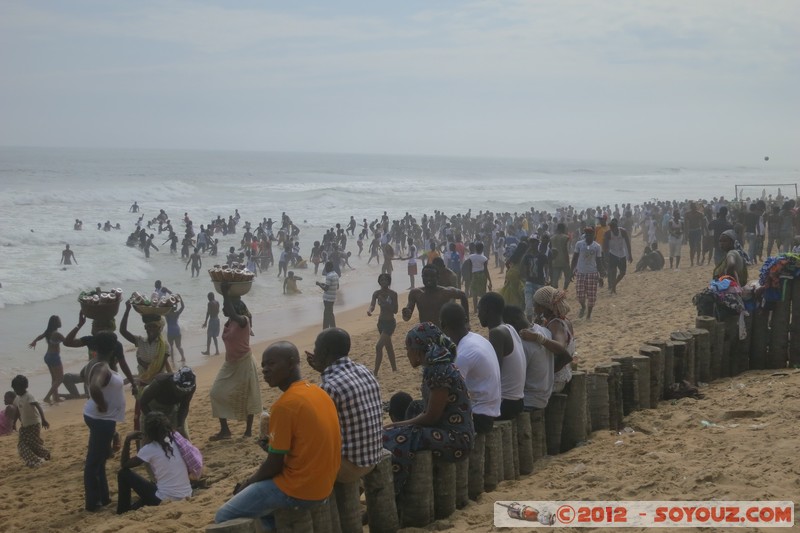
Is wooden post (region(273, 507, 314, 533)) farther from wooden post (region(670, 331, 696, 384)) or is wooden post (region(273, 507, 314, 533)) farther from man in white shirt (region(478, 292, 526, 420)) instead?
wooden post (region(670, 331, 696, 384))

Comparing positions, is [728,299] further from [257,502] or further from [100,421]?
[100,421]

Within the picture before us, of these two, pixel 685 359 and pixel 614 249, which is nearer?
pixel 685 359

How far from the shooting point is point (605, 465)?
20.2ft

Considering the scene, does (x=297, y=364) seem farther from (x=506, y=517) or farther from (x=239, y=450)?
(x=239, y=450)

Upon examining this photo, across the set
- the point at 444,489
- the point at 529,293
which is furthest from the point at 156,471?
the point at 529,293

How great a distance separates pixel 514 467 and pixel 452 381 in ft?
4.43

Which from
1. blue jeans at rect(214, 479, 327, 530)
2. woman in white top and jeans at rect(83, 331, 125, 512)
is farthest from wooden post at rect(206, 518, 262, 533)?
woman in white top and jeans at rect(83, 331, 125, 512)

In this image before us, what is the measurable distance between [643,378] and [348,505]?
13.0 ft

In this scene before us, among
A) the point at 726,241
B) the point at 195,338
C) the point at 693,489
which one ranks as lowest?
the point at 195,338

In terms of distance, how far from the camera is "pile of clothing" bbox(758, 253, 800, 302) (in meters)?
8.87

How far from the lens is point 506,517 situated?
510 centimetres

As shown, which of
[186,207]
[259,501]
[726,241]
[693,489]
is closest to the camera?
[259,501]

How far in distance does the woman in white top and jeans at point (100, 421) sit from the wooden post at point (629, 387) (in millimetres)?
4548

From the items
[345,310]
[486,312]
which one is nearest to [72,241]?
[345,310]
